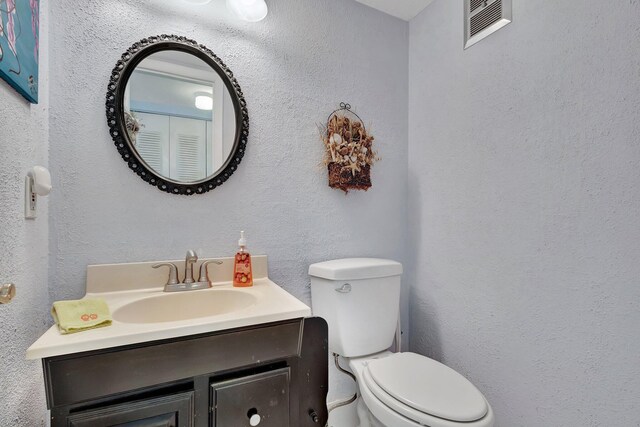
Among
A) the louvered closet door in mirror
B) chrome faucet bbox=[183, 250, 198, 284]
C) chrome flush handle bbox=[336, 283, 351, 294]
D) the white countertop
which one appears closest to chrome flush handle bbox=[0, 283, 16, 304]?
the white countertop

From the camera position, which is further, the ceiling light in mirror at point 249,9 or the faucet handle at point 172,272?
the ceiling light in mirror at point 249,9

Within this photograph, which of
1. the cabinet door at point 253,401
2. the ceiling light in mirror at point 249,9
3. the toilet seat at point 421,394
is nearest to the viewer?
the cabinet door at point 253,401

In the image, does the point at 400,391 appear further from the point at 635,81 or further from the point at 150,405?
the point at 635,81

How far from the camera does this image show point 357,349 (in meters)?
1.36

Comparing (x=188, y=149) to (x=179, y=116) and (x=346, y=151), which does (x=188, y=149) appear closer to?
(x=179, y=116)

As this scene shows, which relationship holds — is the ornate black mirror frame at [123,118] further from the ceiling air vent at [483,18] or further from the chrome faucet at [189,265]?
the ceiling air vent at [483,18]

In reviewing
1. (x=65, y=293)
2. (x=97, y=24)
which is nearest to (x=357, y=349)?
(x=65, y=293)

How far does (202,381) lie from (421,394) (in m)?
0.72

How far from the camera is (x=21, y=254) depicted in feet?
2.65

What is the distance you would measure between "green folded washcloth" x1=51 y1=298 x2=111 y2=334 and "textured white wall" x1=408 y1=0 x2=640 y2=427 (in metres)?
1.42

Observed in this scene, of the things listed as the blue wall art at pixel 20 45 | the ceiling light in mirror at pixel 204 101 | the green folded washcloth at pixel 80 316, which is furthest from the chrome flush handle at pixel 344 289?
Answer: the blue wall art at pixel 20 45

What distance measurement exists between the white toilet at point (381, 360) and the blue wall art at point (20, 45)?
1.14 meters

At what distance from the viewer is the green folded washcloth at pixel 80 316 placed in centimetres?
74

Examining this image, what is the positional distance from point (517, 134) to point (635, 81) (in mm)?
354
